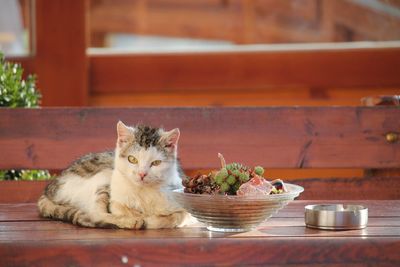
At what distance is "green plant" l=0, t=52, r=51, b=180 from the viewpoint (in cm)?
285

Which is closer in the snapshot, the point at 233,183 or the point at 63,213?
the point at 233,183

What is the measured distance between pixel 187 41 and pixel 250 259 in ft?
9.40

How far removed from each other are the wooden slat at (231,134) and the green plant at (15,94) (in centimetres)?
12

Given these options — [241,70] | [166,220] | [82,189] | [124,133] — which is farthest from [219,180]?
[241,70]

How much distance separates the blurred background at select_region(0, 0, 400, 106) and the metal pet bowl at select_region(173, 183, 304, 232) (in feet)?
7.69

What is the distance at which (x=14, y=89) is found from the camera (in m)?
2.90

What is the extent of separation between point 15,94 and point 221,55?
4.77 ft

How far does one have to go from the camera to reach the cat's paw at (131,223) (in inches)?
67.6

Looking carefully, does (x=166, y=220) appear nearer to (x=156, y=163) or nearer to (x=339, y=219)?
(x=156, y=163)

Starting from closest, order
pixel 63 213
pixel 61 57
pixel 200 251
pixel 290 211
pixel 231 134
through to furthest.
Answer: pixel 200 251, pixel 63 213, pixel 290 211, pixel 231 134, pixel 61 57

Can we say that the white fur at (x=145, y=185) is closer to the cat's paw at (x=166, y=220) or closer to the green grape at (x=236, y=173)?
the cat's paw at (x=166, y=220)

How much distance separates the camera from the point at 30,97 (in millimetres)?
3008

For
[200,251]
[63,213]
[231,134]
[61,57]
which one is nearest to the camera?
[200,251]

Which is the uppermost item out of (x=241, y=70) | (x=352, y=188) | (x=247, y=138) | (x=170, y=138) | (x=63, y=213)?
(x=241, y=70)
